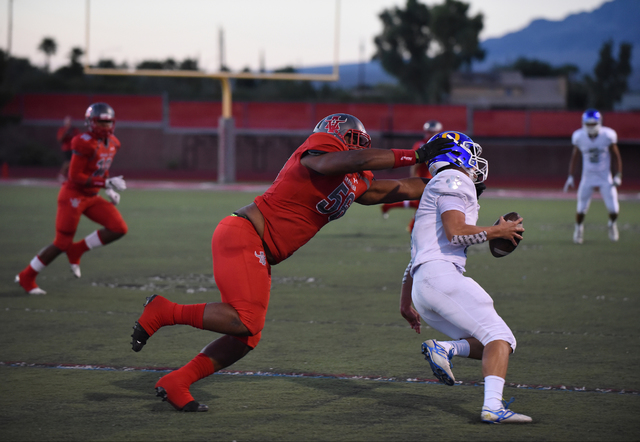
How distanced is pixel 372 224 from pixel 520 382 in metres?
11.1

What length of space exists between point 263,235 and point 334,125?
0.76 m

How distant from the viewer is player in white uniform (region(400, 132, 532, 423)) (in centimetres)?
418

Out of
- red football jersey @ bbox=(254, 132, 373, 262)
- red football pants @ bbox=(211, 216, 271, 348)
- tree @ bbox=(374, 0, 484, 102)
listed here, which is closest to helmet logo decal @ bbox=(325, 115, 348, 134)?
red football jersey @ bbox=(254, 132, 373, 262)

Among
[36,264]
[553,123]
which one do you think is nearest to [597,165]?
[36,264]

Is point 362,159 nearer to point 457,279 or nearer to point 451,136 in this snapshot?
point 451,136

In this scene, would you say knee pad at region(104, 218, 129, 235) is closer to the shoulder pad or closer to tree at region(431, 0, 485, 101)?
the shoulder pad

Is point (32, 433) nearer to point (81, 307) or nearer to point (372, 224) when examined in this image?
point (81, 307)

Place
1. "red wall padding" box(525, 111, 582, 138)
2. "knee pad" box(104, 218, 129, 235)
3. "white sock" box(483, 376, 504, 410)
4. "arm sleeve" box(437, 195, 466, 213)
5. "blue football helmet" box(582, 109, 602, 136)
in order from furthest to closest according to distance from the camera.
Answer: "red wall padding" box(525, 111, 582, 138) → "blue football helmet" box(582, 109, 602, 136) → "knee pad" box(104, 218, 129, 235) → "arm sleeve" box(437, 195, 466, 213) → "white sock" box(483, 376, 504, 410)

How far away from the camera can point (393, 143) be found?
121 feet

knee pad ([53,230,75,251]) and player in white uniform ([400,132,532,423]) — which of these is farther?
knee pad ([53,230,75,251])

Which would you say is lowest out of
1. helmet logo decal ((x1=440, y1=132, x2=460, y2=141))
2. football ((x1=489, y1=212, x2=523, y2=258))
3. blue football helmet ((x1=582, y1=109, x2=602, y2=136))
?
football ((x1=489, y1=212, x2=523, y2=258))

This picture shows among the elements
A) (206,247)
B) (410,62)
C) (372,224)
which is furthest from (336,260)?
(410,62)

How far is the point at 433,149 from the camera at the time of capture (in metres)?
4.36

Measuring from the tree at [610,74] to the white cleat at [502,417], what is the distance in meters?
89.7
